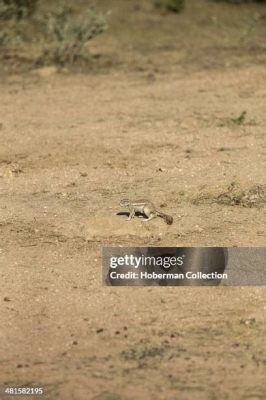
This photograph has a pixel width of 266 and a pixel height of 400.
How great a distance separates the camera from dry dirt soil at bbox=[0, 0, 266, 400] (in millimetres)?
5629

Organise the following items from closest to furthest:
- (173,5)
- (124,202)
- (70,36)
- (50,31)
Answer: (124,202)
(70,36)
(50,31)
(173,5)

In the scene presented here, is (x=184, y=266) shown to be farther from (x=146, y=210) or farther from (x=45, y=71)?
(x=45, y=71)

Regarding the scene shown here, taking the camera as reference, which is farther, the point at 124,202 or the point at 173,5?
the point at 173,5

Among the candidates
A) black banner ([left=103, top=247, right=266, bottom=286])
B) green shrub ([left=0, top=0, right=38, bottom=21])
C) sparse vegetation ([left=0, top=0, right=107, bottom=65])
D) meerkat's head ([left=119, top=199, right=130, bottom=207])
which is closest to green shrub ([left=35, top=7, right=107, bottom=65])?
sparse vegetation ([left=0, top=0, right=107, bottom=65])

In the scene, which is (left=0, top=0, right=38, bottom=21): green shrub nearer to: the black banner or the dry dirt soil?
the dry dirt soil

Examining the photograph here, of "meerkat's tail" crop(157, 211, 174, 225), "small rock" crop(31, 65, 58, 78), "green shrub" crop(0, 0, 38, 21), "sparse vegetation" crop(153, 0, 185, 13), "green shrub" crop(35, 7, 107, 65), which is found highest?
"sparse vegetation" crop(153, 0, 185, 13)

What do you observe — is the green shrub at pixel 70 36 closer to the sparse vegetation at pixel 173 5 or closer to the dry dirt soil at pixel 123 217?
the dry dirt soil at pixel 123 217

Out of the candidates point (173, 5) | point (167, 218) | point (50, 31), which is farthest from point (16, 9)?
point (167, 218)

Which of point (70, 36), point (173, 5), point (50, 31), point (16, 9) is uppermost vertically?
point (173, 5)

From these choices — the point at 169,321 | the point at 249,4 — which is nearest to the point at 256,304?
the point at 169,321

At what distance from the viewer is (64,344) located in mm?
5852

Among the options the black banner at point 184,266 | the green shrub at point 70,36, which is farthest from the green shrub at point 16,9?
the black banner at point 184,266

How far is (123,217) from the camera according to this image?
7238mm

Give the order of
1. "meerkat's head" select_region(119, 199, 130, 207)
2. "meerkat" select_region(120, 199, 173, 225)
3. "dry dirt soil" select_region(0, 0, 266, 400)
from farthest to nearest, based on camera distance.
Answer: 1. "meerkat's head" select_region(119, 199, 130, 207)
2. "meerkat" select_region(120, 199, 173, 225)
3. "dry dirt soil" select_region(0, 0, 266, 400)
